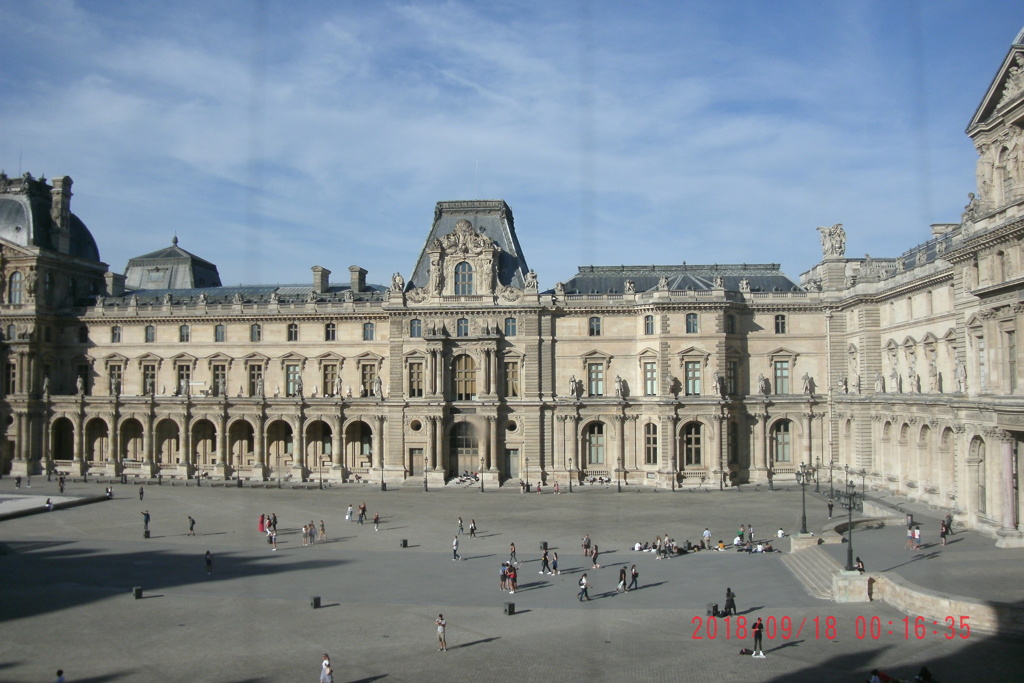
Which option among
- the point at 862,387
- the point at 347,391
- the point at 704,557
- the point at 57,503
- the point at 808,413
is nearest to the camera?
the point at 704,557

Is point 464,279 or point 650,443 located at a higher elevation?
point 464,279

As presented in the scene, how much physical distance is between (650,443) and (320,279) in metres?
35.0

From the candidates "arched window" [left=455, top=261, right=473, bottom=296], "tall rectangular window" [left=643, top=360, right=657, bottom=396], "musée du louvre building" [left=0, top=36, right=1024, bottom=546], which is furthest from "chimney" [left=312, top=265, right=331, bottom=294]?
"tall rectangular window" [left=643, top=360, right=657, bottom=396]

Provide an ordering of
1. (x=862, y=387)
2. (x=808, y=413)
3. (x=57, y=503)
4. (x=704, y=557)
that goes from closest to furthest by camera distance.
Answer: (x=704, y=557) < (x=57, y=503) < (x=862, y=387) < (x=808, y=413)

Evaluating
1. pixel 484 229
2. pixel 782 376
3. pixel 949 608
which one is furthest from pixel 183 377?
pixel 949 608

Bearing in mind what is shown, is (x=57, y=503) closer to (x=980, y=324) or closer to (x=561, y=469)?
(x=561, y=469)

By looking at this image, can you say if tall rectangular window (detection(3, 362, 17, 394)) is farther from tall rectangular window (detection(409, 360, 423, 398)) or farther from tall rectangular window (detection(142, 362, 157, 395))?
tall rectangular window (detection(409, 360, 423, 398))

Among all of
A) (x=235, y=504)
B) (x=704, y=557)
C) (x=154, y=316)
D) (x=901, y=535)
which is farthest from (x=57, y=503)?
(x=901, y=535)

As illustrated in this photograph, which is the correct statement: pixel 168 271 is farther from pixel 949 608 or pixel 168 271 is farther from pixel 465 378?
pixel 949 608

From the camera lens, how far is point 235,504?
60.7 m

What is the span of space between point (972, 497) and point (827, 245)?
31.4 metres

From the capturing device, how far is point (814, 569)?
3847 cm

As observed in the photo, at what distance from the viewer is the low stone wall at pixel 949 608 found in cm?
2881

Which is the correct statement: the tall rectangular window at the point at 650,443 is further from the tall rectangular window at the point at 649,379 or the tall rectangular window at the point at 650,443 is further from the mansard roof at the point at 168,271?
the mansard roof at the point at 168,271
